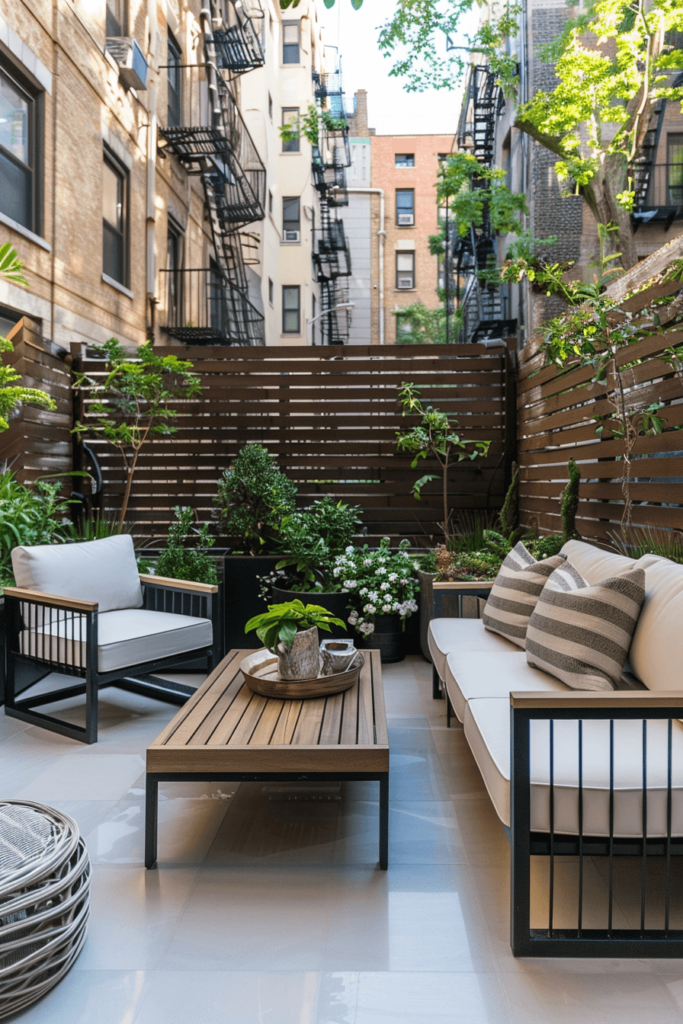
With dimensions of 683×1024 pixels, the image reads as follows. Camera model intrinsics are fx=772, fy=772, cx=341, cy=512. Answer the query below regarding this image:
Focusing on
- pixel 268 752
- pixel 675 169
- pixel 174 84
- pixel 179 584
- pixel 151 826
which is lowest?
pixel 151 826

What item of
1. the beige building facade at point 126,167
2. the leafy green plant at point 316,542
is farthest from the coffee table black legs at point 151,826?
the beige building facade at point 126,167

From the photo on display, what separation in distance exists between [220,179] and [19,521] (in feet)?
25.5

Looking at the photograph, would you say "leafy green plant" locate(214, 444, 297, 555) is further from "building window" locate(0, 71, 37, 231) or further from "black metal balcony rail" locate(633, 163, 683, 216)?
"black metal balcony rail" locate(633, 163, 683, 216)

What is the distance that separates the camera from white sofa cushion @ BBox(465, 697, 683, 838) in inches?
82.0

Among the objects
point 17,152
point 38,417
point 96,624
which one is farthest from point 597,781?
point 17,152

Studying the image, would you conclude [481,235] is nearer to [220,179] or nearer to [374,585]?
[220,179]

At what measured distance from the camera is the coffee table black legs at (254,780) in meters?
2.59

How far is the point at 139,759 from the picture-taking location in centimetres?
370

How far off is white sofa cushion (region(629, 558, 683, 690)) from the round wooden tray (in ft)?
3.81

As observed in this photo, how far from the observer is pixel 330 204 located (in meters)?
22.4

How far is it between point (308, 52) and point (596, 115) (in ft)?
40.7

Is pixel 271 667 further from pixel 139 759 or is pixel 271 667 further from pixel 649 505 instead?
pixel 649 505

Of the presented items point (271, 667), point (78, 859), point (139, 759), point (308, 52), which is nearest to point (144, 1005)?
point (78, 859)

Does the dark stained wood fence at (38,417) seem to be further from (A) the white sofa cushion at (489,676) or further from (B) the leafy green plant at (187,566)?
(A) the white sofa cushion at (489,676)
